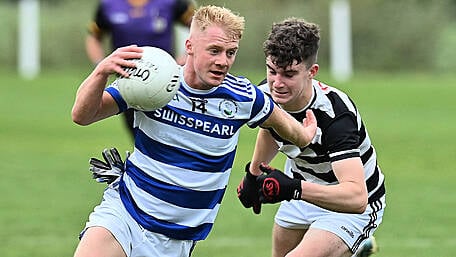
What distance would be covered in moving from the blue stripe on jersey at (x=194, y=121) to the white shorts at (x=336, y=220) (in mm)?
1089

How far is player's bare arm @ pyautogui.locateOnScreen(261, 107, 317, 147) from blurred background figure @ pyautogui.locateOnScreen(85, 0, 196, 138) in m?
6.10

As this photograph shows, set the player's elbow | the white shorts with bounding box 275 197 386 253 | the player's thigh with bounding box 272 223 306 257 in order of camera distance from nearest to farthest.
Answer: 1. the player's elbow
2. the white shorts with bounding box 275 197 386 253
3. the player's thigh with bounding box 272 223 306 257

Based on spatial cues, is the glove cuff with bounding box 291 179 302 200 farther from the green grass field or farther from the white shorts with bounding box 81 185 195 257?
the green grass field

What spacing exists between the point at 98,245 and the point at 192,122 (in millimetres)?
834

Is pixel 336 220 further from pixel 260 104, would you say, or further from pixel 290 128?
pixel 260 104

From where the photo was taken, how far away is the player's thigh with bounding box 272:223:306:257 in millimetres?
7422

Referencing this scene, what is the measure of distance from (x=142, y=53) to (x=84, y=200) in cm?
724

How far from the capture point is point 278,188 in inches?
239

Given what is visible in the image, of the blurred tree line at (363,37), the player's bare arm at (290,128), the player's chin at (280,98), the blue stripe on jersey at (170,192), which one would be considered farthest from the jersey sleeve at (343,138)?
the blurred tree line at (363,37)

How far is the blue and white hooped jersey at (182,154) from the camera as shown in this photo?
6195 mm
